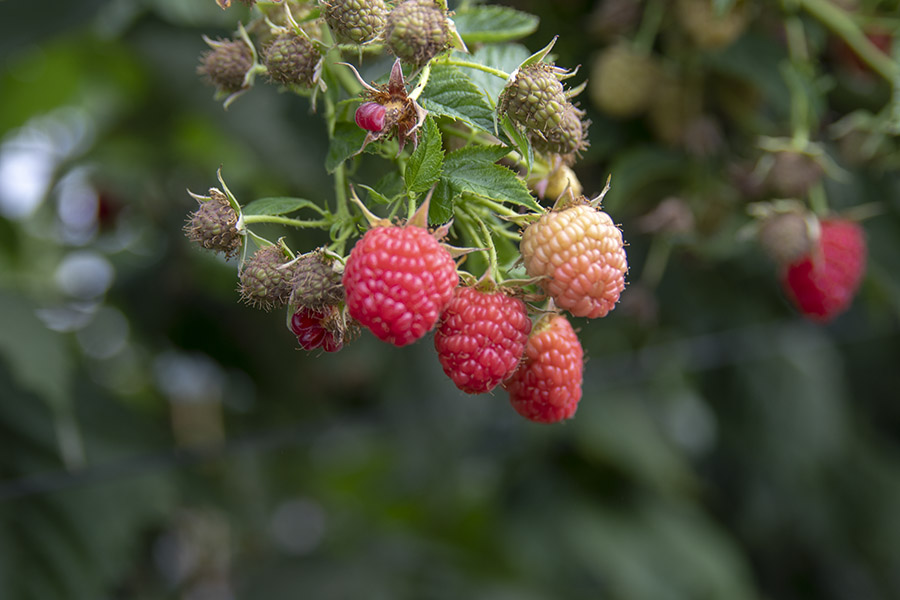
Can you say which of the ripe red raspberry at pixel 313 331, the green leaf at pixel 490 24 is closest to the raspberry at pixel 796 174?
the green leaf at pixel 490 24

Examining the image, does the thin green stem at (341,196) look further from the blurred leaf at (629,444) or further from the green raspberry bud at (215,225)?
the blurred leaf at (629,444)

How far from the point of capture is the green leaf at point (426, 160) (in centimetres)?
46

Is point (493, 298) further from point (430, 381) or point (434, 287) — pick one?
point (430, 381)

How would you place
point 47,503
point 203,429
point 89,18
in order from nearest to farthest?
point 89,18 < point 47,503 < point 203,429

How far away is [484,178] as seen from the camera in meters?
0.48

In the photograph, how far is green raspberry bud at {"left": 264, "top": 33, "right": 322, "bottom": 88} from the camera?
48 cm

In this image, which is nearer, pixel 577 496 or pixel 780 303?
pixel 780 303

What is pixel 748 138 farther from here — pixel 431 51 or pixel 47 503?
pixel 47 503

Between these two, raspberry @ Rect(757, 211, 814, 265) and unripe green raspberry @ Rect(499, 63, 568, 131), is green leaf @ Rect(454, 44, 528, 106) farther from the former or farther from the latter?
raspberry @ Rect(757, 211, 814, 265)

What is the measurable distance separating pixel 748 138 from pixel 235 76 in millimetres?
696

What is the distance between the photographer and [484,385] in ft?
1.56

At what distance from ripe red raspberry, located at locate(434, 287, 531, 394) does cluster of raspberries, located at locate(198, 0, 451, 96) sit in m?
0.15

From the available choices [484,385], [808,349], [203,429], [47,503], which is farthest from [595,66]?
[203,429]

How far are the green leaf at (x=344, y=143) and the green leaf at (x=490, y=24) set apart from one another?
13cm
